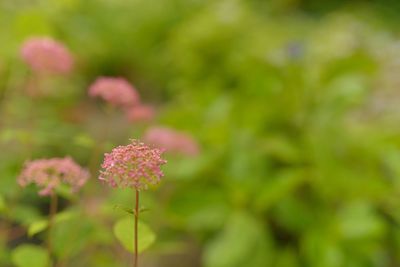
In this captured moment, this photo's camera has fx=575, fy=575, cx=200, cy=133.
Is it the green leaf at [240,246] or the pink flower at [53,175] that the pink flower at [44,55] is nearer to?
the pink flower at [53,175]

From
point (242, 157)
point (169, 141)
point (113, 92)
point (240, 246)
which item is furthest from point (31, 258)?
point (242, 157)

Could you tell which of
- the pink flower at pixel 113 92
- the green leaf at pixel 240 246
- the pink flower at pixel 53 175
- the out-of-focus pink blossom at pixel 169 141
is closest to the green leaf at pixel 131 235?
the pink flower at pixel 53 175

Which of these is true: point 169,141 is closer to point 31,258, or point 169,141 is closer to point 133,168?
point 31,258

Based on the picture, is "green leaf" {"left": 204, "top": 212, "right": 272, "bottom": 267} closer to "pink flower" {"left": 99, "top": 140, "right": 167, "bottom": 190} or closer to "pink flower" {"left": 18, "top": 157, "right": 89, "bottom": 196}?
"pink flower" {"left": 18, "top": 157, "right": 89, "bottom": 196}

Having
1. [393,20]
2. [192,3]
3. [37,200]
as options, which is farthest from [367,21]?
[37,200]

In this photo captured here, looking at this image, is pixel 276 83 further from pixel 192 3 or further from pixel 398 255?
pixel 192 3

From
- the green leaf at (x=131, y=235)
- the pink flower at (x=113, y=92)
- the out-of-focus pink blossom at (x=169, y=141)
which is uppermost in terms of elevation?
the out-of-focus pink blossom at (x=169, y=141)
